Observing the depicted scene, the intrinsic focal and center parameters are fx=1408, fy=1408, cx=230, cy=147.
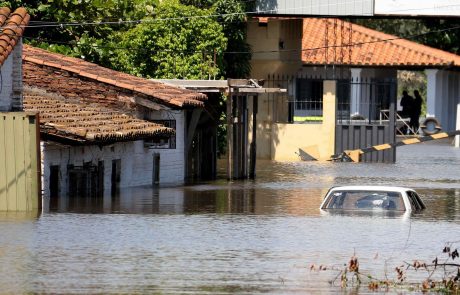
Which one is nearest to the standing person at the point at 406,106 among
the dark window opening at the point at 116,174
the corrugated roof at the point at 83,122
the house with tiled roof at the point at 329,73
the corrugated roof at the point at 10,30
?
the house with tiled roof at the point at 329,73

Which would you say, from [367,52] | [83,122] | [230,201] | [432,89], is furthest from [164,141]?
[432,89]

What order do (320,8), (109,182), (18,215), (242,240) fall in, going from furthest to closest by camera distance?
(320,8)
(109,182)
(18,215)
(242,240)

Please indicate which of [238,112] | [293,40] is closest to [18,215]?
[238,112]

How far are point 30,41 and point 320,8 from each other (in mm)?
10990

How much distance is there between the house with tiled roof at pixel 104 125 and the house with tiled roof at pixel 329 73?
9001 millimetres

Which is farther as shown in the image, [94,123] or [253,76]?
[253,76]

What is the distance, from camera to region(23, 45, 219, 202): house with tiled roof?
32125 mm

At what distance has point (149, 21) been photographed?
4734 cm

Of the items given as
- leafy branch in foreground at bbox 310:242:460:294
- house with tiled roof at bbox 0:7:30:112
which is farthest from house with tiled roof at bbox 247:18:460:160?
leafy branch in foreground at bbox 310:242:460:294

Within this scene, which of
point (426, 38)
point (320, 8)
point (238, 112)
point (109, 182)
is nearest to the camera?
point (109, 182)

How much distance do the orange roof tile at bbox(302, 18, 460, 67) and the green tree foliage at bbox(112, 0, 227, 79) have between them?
1119 centimetres

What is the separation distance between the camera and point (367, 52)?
62.3 meters

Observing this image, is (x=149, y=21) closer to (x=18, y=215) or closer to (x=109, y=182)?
(x=109, y=182)

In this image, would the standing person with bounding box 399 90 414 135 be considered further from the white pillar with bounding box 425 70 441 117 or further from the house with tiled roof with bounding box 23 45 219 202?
the house with tiled roof with bounding box 23 45 219 202
